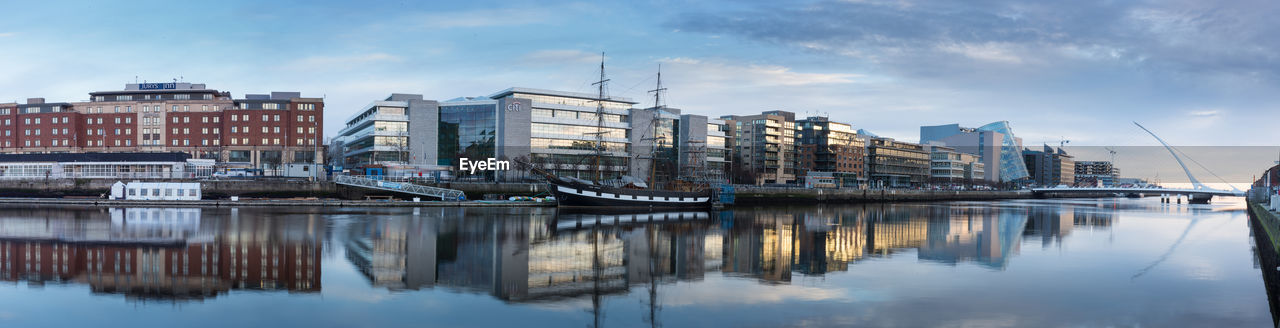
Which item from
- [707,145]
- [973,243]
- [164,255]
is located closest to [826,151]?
[707,145]

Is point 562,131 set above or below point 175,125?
below

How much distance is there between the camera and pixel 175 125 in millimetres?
106938

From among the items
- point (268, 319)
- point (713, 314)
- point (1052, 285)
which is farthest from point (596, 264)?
point (1052, 285)

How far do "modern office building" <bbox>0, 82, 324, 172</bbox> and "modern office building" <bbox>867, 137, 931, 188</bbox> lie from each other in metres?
107

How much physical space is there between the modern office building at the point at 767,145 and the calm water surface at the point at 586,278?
10747 cm

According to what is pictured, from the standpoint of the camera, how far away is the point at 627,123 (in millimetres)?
102750

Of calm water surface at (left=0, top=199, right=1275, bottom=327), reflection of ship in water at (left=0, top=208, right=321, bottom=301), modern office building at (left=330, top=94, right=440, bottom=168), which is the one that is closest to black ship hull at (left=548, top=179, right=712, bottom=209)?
calm water surface at (left=0, top=199, right=1275, bottom=327)

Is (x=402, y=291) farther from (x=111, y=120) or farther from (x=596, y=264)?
(x=111, y=120)

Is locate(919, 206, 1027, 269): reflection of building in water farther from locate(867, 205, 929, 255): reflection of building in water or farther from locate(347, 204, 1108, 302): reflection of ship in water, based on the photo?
locate(867, 205, 929, 255): reflection of building in water

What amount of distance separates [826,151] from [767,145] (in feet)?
43.5

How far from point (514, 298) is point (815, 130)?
13870 centimetres

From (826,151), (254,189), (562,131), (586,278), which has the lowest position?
(586,278)

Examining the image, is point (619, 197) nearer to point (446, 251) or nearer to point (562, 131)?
point (446, 251)

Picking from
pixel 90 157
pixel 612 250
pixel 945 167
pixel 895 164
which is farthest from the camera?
pixel 945 167
